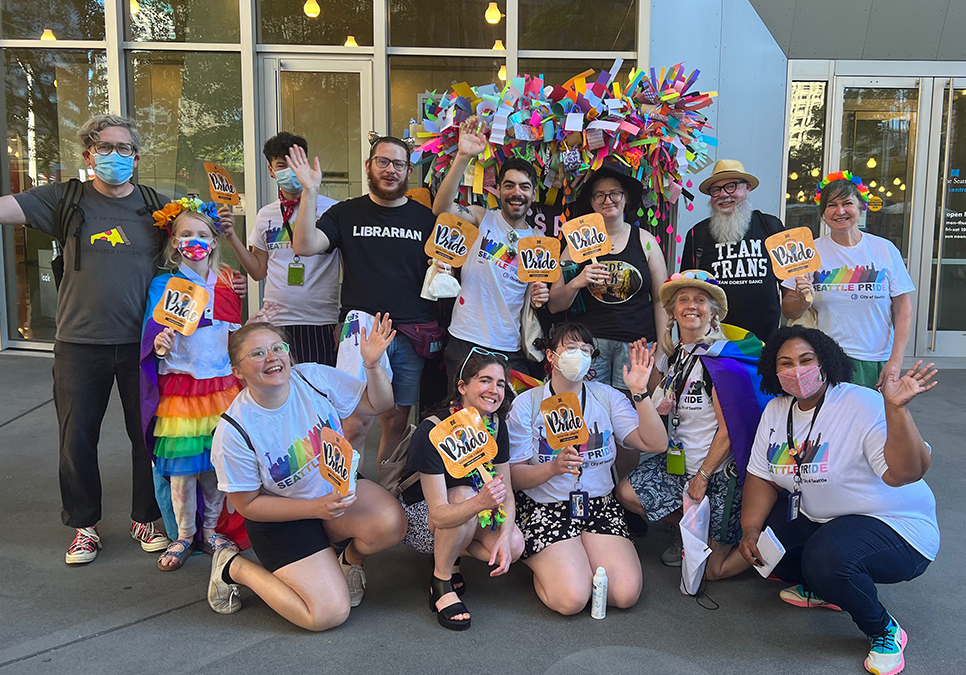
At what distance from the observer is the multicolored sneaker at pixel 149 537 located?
317 cm

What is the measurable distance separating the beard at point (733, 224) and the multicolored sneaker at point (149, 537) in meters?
3.00

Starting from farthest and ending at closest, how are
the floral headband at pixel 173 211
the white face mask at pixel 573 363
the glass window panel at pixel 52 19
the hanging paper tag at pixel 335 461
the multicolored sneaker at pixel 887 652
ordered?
1. the glass window panel at pixel 52 19
2. the floral headband at pixel 173 211
3. the white face mask at pixel 573 363
4. the hanging paper tag at pixel 335 461
5. the multicolored sneaker at pixel 887 652

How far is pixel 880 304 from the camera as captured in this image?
3.30 metres

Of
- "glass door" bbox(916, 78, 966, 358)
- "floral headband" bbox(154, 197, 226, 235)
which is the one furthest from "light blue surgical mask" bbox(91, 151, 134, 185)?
"glass door" bbox(916, 78, 966, 358)

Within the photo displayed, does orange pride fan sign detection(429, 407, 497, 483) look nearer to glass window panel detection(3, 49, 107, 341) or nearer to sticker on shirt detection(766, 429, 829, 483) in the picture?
sticker on shirt detection(766, 429, 829, 483)

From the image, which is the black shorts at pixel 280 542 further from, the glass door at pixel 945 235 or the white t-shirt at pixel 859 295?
the glass door at pixel 945 235

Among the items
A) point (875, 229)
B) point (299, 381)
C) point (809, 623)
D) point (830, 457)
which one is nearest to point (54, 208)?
point (299, 381)

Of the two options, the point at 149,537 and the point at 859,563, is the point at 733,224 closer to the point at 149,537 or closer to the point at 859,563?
the point at 859,563

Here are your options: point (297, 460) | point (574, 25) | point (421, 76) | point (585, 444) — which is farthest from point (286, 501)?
point (574, 25)

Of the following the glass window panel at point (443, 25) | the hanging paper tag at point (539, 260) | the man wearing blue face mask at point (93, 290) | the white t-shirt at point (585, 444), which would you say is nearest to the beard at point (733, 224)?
the hanging paper tag at point (539, 260)

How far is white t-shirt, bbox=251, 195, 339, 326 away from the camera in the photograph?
359 cm

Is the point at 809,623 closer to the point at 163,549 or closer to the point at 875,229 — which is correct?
the point at 163,549

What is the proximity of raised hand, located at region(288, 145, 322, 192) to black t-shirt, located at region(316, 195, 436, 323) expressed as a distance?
21 centimetres

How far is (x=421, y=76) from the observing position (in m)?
6.68
